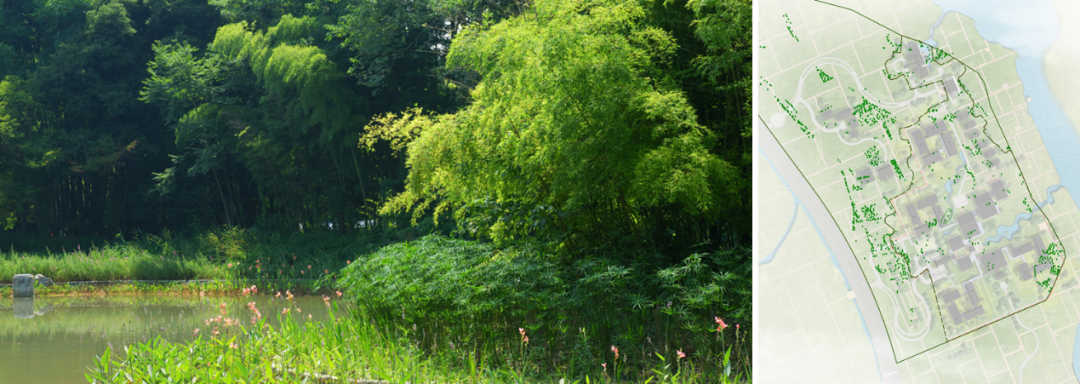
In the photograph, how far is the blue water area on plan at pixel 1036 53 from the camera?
6.38ft

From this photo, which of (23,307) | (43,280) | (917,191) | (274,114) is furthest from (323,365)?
(274,114)

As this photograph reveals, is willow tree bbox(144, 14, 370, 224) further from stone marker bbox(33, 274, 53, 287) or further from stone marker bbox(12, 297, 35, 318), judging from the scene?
stone marker bbox(12, 297, 35, 318)

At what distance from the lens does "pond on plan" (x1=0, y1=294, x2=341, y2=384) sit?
5.29m

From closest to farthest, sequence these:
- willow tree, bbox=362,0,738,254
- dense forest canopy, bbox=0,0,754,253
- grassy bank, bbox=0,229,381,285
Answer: willow tree, bbox=362,0,738,254 < dense forest canopy, bbox=0,0,754,253 < grassy bank, bbox=0,229,381,285

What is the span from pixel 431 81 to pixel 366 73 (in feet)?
3.75

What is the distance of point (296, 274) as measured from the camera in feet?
35.6

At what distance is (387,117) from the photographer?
26.0 ft

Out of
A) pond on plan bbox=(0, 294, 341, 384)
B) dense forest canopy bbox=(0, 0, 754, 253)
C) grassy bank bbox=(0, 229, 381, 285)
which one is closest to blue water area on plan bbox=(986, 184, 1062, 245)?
dense forest canopy bbox=(0, 0, 754, 253)

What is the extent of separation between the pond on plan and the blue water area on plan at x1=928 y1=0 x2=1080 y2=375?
370 cm

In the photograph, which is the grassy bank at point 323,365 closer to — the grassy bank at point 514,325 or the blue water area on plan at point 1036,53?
the grassy bank at point 514,325

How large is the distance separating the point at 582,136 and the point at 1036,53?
7.29 ft

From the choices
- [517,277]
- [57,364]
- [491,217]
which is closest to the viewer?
[517,277]

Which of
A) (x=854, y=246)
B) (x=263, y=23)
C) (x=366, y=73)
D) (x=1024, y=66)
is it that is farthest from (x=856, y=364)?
(x=263, y=23)

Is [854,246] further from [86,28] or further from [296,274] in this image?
[86,28]
